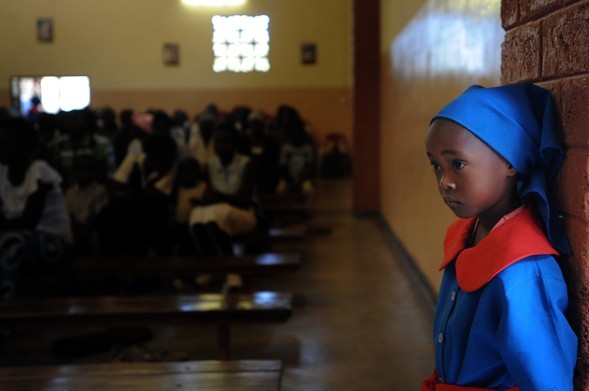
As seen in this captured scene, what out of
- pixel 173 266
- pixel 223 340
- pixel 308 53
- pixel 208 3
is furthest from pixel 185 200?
pixel 308 53

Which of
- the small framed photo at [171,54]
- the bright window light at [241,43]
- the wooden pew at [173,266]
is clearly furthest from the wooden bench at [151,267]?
the small framed photo at [171,54]

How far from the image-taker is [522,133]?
1286mm

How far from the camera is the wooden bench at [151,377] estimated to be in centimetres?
212

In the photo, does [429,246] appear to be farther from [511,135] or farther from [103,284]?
[511,135]

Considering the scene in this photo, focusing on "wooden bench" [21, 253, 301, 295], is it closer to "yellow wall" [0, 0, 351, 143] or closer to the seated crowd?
the seated crowd

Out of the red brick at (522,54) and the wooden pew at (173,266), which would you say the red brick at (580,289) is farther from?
the wooden pew at (173,266)

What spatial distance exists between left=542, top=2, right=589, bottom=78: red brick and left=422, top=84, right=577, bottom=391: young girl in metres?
0.06

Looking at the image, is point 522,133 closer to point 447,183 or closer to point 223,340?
point 447,183

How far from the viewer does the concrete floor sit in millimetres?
3314

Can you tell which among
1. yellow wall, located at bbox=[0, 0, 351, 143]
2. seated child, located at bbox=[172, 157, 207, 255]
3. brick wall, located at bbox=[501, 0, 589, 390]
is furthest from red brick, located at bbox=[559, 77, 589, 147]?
yellow wall, located at bbox=[0, 0, 351, 143]

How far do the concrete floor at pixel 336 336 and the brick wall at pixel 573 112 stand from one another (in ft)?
6.44

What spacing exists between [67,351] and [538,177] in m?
3.00

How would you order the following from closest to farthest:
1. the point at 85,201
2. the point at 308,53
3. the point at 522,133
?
the point at 522,133 < the point at 85,201 < the point at 308,53

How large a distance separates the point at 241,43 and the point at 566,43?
30.3 ft
